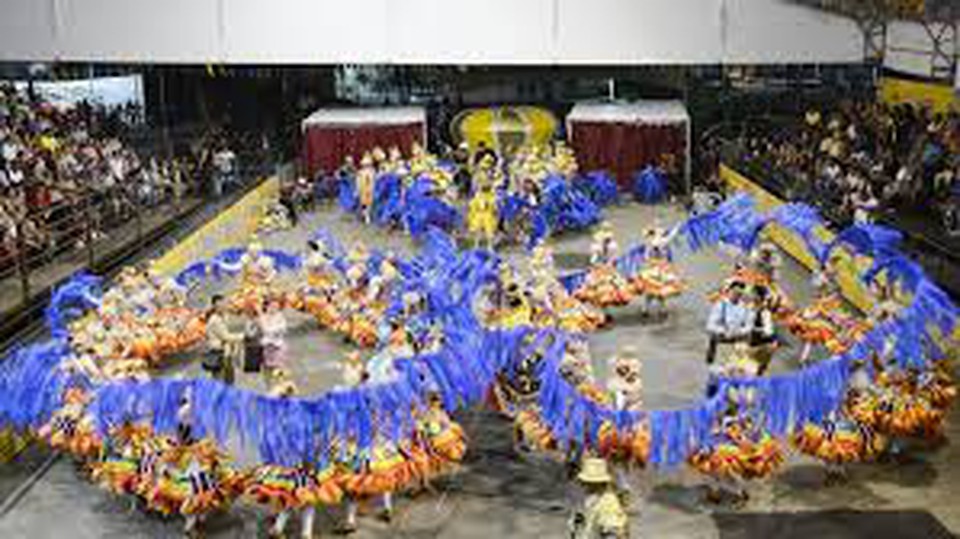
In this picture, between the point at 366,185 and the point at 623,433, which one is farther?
the point at 366,185

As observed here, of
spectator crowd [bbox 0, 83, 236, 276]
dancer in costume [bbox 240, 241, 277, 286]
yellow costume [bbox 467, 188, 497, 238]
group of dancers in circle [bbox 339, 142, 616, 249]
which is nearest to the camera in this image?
dancer in costume [bbox 240, 241, 277, 286]

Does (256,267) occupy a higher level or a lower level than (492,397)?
higher

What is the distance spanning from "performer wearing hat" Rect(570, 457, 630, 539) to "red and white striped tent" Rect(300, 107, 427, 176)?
19850 mm

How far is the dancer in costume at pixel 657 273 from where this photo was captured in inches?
637

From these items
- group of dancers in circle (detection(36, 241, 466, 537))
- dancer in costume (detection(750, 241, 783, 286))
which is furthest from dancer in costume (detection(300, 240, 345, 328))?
dancer in costume (detection(750, 241, 783, 286))

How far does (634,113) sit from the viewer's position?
27.5 m

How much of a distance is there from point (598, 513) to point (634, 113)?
20.2m

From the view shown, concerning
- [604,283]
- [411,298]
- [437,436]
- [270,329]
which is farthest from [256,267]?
[437,436]

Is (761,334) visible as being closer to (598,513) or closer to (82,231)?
(598,513)

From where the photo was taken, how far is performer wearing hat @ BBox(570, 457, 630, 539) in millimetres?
8180

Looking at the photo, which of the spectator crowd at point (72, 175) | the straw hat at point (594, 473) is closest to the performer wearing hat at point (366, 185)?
the spectator crowd at point (72, 175)

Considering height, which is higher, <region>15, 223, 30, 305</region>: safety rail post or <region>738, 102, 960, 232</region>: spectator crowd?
<region>738, 102, 960, 232</region>: spectator crowd

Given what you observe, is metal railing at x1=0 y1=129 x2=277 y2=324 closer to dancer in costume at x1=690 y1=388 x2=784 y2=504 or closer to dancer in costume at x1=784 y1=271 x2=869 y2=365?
dancer in costume at x1=690 y1=388 x2=784 y2=504

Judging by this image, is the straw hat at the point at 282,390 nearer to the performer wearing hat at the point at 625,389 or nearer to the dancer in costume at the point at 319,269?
the performer wearing hat at the point at 625,389
